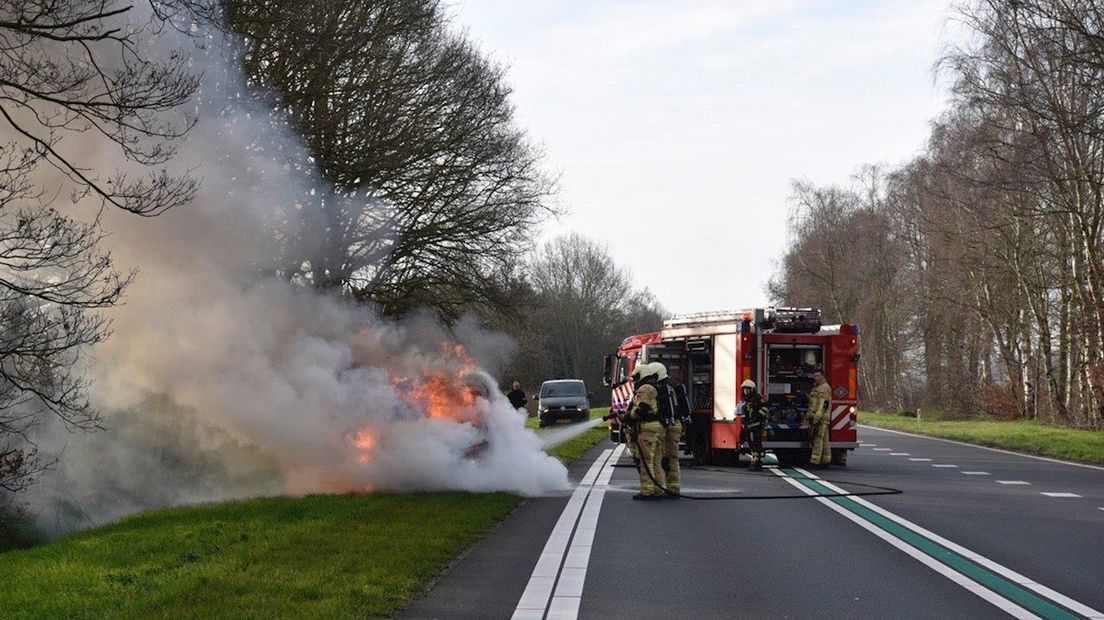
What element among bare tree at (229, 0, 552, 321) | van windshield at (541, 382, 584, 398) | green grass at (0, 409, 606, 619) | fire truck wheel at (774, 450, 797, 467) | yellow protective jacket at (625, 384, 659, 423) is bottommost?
green grass at (0, 409, 606, 619)

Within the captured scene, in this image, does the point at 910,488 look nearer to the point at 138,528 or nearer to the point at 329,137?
the point at 138,528

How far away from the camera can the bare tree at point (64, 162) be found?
473 inches

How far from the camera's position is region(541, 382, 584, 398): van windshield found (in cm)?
5519

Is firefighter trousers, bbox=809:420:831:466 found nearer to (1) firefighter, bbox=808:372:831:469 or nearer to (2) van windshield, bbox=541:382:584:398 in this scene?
(1) firefighter, bbox=808:372:831:469

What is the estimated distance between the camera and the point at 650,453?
17109 millimetres

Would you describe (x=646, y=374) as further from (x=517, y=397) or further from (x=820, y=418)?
(x=517, y=397)

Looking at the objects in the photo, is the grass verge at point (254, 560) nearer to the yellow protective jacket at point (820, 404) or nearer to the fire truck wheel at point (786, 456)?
the yellow protective jacket at point (820, 404)

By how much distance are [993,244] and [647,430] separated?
1444 inches

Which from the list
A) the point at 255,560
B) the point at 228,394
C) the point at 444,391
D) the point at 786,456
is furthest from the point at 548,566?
the point at 786,456

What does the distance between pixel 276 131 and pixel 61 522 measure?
731 centimetres

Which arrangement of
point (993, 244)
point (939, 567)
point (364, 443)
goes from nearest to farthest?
point (939, 567), point (364, 443), point (993, 244)

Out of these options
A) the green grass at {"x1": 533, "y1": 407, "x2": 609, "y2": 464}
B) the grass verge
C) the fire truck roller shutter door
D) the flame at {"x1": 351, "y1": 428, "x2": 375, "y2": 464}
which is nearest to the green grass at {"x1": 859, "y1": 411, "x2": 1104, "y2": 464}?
the fire truck roller shutter door

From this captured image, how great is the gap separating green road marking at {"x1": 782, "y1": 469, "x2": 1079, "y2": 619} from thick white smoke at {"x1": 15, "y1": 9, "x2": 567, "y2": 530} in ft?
17.8

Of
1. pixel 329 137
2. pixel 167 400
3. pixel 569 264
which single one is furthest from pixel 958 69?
pixel 569 264
